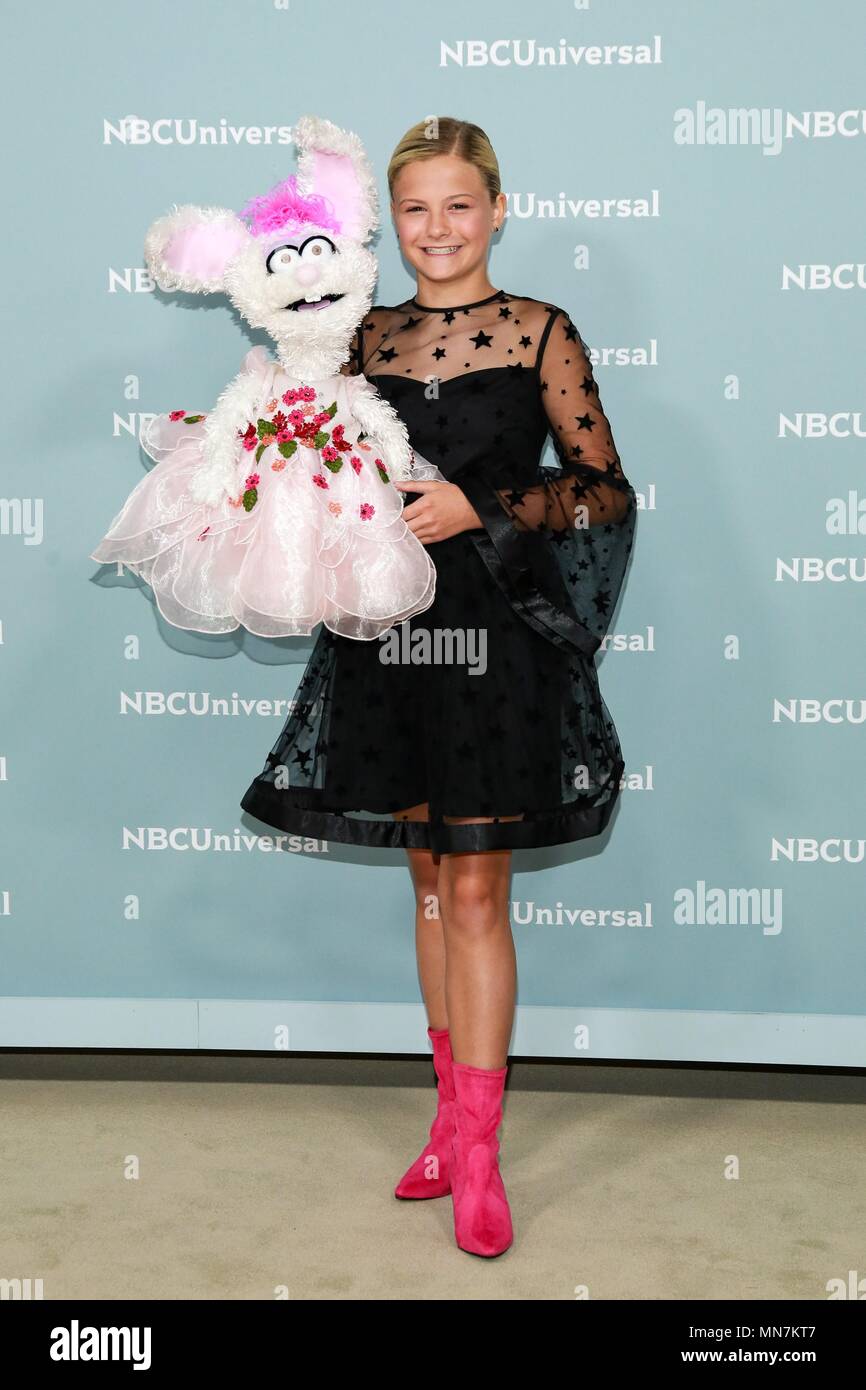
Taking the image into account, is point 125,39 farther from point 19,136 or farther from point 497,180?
point 497,180

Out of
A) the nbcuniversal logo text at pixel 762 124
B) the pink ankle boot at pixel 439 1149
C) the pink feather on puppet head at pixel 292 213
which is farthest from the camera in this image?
the nbcuniversal logo text at pixel 762 124

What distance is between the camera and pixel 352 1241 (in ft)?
6.68

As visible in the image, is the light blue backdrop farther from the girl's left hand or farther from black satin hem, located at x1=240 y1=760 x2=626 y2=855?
the girl's left hand

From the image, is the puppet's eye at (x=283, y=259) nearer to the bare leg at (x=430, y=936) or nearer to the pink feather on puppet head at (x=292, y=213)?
the pink feather on puppet head at (x=292, y=213)

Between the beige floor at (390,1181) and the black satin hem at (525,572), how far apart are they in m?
0.91

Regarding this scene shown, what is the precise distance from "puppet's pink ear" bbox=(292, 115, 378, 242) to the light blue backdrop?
1.65 feet

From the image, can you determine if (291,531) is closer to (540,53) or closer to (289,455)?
(289,455)

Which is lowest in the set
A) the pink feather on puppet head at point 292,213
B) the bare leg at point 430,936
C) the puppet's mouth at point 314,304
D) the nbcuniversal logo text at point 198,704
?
the bare leg at point 430,936

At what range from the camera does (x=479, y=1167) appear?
2.01 m

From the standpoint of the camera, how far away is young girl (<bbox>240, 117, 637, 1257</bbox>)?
6.52 ft

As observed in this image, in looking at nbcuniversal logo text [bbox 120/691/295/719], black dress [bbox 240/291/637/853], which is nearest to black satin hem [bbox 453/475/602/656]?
black dress [bbox 240/291/637/853]

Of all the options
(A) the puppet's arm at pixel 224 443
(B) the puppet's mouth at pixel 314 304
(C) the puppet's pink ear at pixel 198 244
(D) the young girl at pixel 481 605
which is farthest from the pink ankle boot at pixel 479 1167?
(C) the puppet's pink ear at pixel 198 244

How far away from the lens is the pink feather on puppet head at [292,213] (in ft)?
6.51
